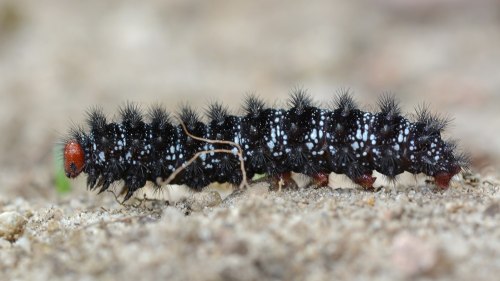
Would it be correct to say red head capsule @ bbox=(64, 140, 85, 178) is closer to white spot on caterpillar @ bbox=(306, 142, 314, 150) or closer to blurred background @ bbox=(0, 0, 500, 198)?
white spot on caterpillar @ bbox=(306, 142, 314, 150)

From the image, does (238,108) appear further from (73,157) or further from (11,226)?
(11,226)

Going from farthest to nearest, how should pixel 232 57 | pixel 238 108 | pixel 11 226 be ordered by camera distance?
1. pixel 232 57
2. pixel 238 108
3. pixel 11 226

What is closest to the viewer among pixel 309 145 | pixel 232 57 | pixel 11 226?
pixel 11 226

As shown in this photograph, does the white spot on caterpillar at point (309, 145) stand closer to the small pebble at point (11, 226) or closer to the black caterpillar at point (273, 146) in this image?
the black caterpillar at point (273, 146)

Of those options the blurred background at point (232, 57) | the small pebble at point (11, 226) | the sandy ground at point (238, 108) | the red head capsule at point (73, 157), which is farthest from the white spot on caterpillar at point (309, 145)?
the blurred background at point (232, 57)

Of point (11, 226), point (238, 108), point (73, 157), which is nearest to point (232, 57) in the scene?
point (238, 108)

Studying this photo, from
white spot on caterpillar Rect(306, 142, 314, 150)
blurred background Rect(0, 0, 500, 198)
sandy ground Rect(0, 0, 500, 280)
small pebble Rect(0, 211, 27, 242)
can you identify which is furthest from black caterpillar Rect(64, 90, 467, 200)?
blurred background Rect(0, 0, 500, 198)

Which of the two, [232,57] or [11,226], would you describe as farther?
[232,57]
